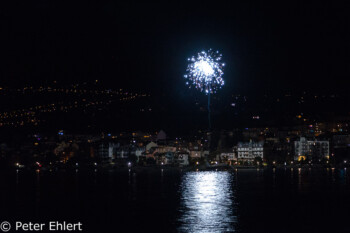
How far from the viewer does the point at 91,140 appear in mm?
89250

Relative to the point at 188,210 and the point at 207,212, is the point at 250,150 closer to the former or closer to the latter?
the point at 188,210

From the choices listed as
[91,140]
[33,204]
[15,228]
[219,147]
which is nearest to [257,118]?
[219,147]

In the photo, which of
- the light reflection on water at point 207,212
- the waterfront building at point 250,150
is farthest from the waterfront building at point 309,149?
the light reflection on water at point 207,212

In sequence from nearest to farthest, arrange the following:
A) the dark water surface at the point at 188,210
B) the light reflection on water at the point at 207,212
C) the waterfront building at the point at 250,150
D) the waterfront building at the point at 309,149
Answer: the light reflection on water at the point at 207,212, the dark water surface at the point at 188,210, the waterfront building at the point at 250,150, the waterfront building at the point at 309,149

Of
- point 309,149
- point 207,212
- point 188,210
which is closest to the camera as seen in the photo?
point 207,212

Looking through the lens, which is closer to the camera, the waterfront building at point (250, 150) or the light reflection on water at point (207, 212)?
the light reflection on water at point (207, 212)

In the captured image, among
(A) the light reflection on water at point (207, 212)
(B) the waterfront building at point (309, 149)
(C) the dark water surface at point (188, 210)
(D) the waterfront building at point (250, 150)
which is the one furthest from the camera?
(B) the waterfront building at point (309, 149)

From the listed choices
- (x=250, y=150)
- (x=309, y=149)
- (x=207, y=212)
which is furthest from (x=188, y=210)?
(x=309, y=149)

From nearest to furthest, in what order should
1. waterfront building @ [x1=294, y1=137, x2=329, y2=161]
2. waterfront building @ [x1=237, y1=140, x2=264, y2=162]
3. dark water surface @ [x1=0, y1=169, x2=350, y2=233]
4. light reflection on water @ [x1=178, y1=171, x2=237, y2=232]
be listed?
light reflection on water @ [x1=178, y1=171, x2=237, y2=232]
dark water surface @ [x1=0, y1=169, x2=350, y2=233]
waterfront building @ [x1=237, y1=140, x2=264, y2=162]
waterfront building @ [x1=294, y1=137, x2=329, y2=161]

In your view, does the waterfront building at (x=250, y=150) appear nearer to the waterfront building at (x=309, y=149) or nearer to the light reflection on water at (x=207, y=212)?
the waterfront building at (x=309, y=149)

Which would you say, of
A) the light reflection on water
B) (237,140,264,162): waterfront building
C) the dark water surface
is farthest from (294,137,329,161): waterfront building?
the light reflection on water

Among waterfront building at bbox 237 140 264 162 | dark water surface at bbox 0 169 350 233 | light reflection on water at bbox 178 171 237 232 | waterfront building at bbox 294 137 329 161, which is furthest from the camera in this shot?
waterfront building at bbox 294 137 329 161

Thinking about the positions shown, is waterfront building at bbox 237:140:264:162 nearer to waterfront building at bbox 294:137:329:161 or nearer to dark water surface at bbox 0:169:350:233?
waterfront building at bbox 294:137:329:161

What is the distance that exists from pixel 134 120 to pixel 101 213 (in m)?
61.9
